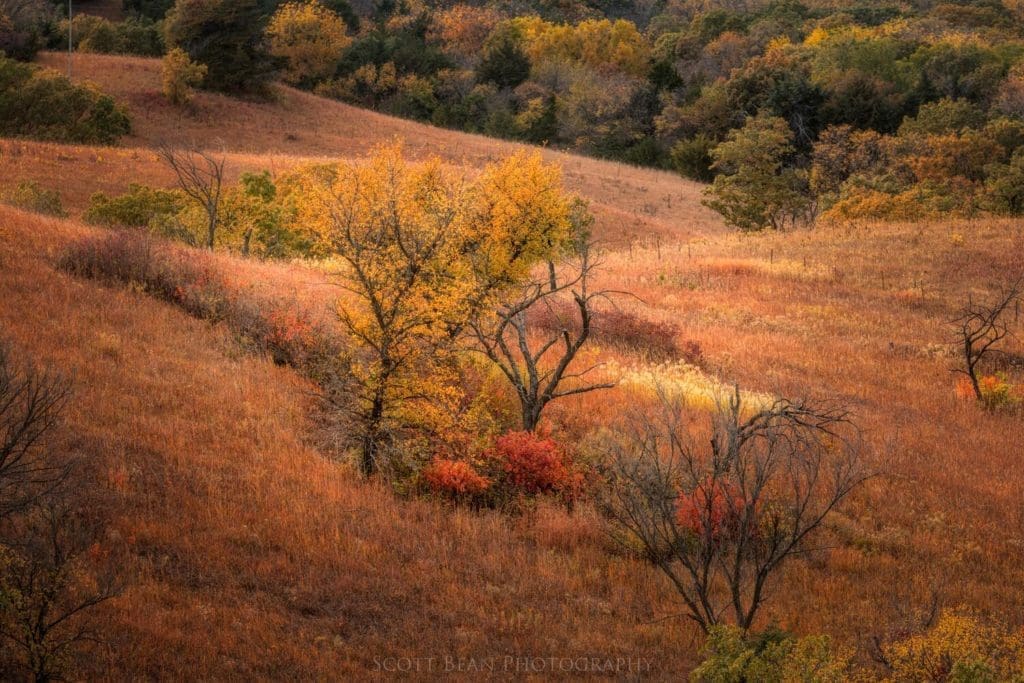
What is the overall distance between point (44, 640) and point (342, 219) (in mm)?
9061

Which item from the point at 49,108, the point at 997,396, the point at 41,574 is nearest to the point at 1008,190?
the point at 997,396

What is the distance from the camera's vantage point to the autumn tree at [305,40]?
76562 millimetres

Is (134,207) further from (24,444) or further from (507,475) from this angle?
(24,444)

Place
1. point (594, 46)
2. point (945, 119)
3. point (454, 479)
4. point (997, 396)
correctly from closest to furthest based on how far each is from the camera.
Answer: point (454, 479) < point (997, 396) < point (945, 119) < point (594, 46)

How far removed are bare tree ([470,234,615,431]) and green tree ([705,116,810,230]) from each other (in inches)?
855

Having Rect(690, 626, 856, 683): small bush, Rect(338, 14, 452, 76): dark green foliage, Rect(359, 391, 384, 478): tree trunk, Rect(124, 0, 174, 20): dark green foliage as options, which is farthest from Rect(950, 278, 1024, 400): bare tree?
Rect(124, 0, 174, 20): dark green foliage

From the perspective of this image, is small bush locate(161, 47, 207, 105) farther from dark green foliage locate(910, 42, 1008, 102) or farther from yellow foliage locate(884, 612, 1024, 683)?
yellow foliage locate(884, 612, 1024, 683)

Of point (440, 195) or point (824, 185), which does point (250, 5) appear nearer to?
point (824, 185)

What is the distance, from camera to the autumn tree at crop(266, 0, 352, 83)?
76562mm

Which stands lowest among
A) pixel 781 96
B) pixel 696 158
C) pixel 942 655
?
pixel 696 158

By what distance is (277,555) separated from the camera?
38.6 feet

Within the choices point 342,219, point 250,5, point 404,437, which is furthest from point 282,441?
point 250,5

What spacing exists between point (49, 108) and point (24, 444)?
1657 inches

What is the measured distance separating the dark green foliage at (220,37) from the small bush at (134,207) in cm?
3055
